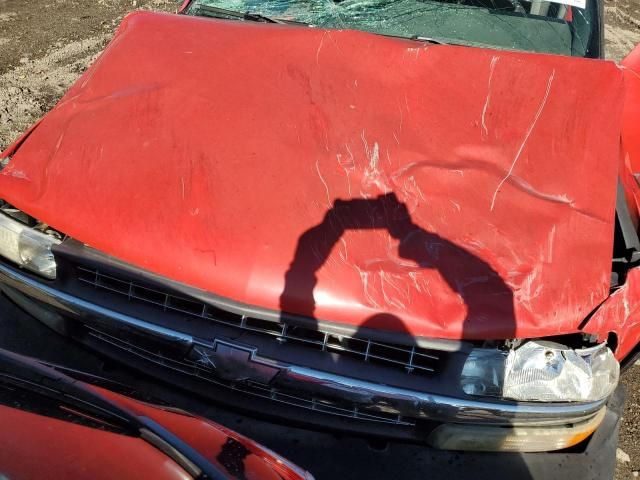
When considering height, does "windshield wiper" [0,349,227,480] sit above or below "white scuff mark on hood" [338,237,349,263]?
below

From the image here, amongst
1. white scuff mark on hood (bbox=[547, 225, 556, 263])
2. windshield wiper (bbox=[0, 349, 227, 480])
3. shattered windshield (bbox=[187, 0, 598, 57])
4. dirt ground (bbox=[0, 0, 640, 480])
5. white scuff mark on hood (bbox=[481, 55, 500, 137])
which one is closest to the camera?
windshield wiper (bbox=[0, 349, 227, 480])

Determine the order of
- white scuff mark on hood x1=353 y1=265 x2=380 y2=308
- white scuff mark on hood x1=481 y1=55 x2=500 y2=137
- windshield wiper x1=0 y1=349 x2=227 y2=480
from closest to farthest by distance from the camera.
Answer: windshield wiper x1=0 y1=349 x2=227 y2=480
white scuff mark on hood x1=353 y1=265 x2=380 y2=308
white scuff mark on hood x1=481 y1=55 x2=500 y2=137

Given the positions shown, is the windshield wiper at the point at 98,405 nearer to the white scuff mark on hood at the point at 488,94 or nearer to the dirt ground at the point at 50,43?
the white scuff mark on hood at the point at 488,94

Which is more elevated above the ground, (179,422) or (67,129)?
(67,129)

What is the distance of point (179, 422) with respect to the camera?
6.09ft

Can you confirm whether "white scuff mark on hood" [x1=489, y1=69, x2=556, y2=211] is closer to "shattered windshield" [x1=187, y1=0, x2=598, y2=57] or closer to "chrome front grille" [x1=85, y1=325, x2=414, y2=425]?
"shattered windshield" [x1=187, y1=0, x2=598, y2=57]

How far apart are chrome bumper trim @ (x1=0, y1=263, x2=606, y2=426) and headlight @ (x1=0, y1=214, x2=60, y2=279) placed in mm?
403

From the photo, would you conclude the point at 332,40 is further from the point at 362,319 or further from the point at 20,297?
the point at 20,297

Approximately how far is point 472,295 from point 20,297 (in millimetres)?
1703

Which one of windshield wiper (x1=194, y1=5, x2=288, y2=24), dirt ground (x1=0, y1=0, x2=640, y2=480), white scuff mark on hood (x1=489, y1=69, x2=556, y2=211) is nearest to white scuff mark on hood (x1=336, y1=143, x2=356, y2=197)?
white scuff mark on hood (x1=489, y1=69, x2=556, y2=211)

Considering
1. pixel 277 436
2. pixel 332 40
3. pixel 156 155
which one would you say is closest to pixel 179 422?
pixel 277 436

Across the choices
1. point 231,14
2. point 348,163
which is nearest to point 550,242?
point 348,163

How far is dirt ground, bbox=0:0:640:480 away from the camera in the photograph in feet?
15.8

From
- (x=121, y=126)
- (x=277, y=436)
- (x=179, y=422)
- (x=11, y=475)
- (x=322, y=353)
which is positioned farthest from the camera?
(x=121, y=126)
